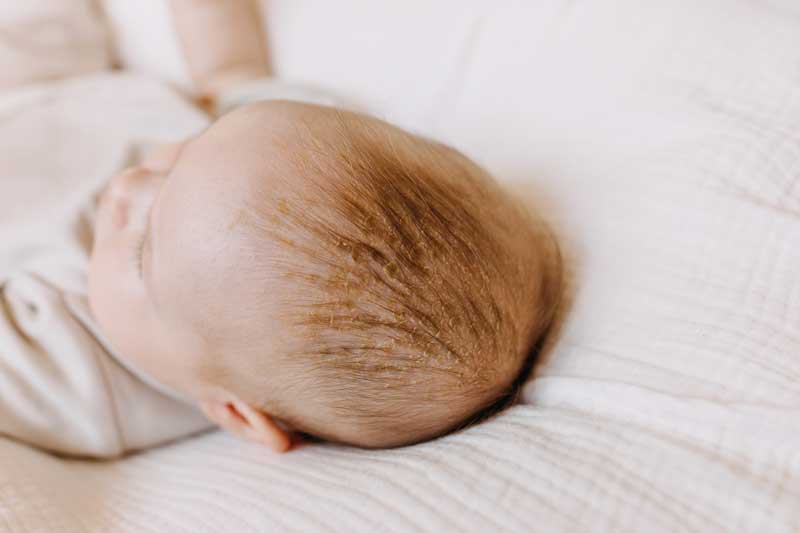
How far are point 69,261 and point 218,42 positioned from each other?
0.52 metres

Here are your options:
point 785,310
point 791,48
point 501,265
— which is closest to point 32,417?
point 501,265

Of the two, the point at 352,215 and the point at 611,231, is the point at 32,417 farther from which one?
the point at 611,231

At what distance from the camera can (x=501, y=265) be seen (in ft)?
1.94

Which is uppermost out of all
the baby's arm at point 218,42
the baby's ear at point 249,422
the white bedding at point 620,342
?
the baby's arm at point 218,42

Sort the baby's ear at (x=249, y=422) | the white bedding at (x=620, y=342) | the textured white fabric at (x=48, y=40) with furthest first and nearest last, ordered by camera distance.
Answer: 1. the textured white fabric at (x=48, y=40)
2. the baby's ear at (x=249, y=422)
3. the white bedding at (x=620, y=342)

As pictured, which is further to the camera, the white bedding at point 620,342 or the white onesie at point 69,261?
the white onesie at point 69,261

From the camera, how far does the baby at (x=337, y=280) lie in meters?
0.55

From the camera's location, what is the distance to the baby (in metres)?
0.55

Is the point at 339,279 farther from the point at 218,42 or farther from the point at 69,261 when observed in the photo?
the point at 218,42

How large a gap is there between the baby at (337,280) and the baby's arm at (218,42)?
577 millimetres

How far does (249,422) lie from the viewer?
66 cm

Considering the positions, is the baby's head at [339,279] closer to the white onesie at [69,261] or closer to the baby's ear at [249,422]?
the baby's ear at [249,422]

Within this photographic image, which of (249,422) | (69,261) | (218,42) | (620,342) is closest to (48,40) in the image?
(218,42)

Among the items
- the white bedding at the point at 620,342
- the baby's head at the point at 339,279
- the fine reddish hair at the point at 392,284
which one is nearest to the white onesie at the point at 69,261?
the white bedding at the point at 620,342
